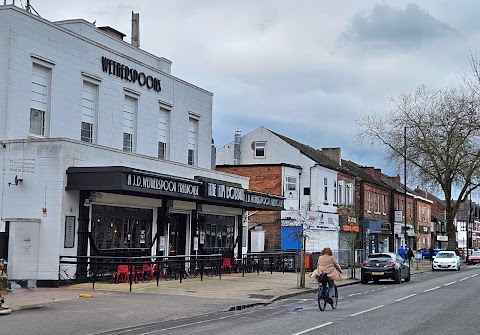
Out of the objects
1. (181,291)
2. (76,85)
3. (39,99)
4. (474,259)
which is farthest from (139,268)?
(474,259)

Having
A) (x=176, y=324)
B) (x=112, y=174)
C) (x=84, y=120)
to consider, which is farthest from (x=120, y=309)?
(x=84, y=120)

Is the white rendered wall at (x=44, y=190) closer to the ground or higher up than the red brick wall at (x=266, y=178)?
closer to the ground

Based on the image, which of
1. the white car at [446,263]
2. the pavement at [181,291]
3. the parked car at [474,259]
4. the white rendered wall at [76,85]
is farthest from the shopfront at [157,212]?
the parked car at [474,259]

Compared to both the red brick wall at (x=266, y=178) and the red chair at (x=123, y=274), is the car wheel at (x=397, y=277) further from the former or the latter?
the red brick wall at (x=266, y=178)

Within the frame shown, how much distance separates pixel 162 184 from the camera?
25.1 m

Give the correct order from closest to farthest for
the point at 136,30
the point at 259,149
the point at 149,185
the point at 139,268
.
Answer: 1. the point at 149,185
2. the point at 139,268
3. the point at 136,30
4. the point at 259,149

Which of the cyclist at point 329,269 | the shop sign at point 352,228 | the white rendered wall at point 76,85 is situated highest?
the white rendered wall at point 76,85

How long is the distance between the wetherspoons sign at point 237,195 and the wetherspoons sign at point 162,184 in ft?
3.60

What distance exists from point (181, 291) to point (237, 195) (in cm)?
965

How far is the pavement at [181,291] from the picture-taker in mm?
18578

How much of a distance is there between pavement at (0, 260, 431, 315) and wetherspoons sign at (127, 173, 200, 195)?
11.4ft

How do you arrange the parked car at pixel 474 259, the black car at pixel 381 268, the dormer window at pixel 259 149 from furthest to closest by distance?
the parked car at pixel 474 259, the dormer window at pixel 259 149, the black car at pixel 381 268

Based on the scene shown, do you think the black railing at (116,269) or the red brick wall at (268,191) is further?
the red brick wall at (268,191)

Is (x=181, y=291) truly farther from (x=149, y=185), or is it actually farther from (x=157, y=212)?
(x=157, y=212)
